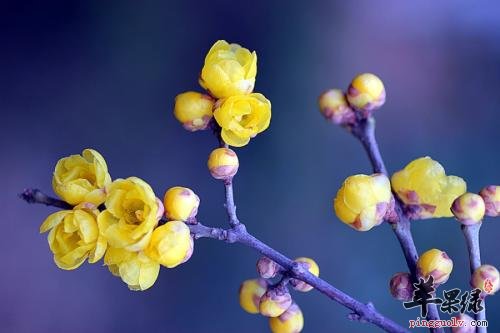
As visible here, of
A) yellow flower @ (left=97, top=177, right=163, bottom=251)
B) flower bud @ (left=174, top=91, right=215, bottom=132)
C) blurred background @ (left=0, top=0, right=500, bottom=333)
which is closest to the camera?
yellow flower @ (left=97, top=177, right=163, bottom=251)

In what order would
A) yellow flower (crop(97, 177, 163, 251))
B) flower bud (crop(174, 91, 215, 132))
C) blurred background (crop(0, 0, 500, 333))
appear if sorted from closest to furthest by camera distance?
yellow flower (crop(97, 177, 163, 251)) < flower bud (crop(174, 91, 215, 132)) < blurred background (crop(0, 0, 500, 333))

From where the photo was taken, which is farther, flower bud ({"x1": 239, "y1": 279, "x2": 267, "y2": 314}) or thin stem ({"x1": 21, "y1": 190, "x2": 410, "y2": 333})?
flower bud ({"x1": 239, "y1": 279, "x2": 267, "y2": 314})

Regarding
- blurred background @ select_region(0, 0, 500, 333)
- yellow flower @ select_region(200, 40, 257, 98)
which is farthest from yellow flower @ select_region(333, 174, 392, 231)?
blurred background @ select_region(0, 0, 500, 333)

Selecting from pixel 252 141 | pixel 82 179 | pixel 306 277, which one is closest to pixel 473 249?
pixel 306 277

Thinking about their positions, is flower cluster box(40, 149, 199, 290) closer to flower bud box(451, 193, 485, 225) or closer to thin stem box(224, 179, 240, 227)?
thin stem box(224, 179, 240, 227)

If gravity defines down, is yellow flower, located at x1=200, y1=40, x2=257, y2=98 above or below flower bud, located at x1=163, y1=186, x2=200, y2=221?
above

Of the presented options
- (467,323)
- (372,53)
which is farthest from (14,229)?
(467,323)

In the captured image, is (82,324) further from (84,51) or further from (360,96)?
(360,96)
